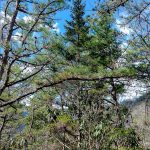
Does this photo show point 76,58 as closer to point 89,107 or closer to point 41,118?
point 41,118

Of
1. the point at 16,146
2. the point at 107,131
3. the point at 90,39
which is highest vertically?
the point at 90,39

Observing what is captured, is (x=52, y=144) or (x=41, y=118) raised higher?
(x=41, y=118)

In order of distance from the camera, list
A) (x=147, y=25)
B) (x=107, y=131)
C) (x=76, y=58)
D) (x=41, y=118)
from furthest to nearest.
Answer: (x=41, y=118)
(x=76, y=58)
(x=147, y=25)
(x=107, y=131)

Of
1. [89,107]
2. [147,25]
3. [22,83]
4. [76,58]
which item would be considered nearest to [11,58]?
[22,83]

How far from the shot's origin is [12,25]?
1509cm

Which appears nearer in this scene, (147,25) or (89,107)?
(89,107)

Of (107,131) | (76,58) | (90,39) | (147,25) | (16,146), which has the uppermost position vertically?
(90,39)

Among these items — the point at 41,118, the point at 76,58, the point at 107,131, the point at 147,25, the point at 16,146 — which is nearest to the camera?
the point at 107,131

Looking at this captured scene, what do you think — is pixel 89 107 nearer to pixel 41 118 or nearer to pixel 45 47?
pixel 45 47

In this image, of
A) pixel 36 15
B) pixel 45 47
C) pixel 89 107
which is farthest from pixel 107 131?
pixel 36 15

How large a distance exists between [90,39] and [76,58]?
206 centimetres

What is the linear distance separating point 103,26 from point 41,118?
865 cm

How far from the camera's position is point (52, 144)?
60.4ft

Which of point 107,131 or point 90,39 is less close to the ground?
point 90,39
